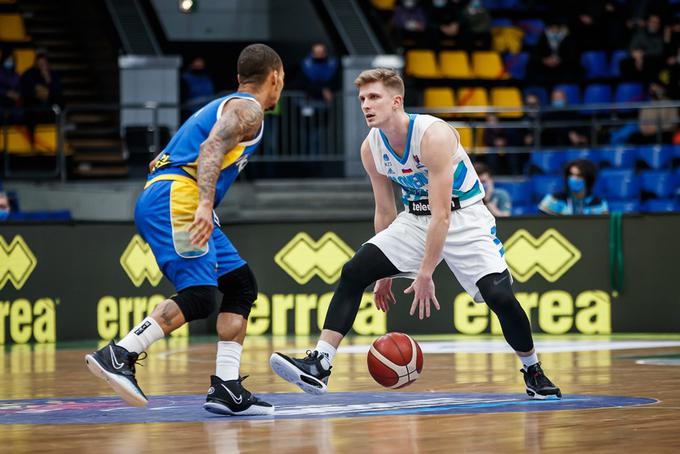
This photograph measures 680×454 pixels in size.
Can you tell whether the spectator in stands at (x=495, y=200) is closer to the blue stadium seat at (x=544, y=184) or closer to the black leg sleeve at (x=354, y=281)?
the blue stadium seat at (x=544, y=184)

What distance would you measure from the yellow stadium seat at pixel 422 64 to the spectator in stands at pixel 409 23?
9.7 inches

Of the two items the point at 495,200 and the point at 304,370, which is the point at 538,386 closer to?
the point at 304,370

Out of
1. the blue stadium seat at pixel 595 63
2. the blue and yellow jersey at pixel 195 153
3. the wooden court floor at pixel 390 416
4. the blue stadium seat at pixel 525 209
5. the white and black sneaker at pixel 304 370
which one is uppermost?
the blue stadium seat at pixel 595 63

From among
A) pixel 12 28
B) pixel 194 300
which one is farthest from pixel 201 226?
pixel 12 28

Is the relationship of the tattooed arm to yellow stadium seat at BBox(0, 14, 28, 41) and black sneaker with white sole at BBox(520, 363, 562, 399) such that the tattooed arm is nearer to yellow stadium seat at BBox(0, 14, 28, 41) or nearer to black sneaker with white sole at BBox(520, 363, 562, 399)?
black sneaker with white sole at BBox(520, 363, 562, 399)

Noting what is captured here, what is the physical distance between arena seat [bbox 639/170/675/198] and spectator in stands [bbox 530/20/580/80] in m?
4.96

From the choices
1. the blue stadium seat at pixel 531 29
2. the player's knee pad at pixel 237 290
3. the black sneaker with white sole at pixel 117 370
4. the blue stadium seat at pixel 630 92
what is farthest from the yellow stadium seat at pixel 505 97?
the black sneaker with white sole at pixel 117 370

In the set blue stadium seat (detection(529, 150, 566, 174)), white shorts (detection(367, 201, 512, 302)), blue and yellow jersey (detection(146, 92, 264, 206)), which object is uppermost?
blue stadium seat (detection(529, 150, 566, 174))

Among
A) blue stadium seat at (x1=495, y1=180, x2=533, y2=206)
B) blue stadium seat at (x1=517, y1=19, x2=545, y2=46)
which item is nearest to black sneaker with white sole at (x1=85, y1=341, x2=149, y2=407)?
blue stadium seat at (x1=495, y1=180, x2=533, y2=206)

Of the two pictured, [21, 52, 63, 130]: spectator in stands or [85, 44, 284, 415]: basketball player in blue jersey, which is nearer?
[85, 44, 284, 415]: basketball player in blue jersey

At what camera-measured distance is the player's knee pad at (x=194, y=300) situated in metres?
8.05

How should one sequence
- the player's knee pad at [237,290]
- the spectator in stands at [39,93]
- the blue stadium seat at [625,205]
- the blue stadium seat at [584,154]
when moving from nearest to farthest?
the player's knee pad at [237,290] → the blue stadium seat at [625,205] → the blue stadium seat at [584,154] → the spectator in stands at [39,93]

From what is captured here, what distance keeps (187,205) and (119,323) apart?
308 inches

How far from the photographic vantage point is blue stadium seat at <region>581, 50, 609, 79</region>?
25.1m
